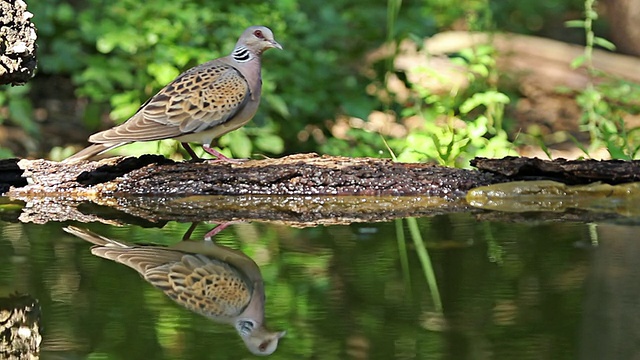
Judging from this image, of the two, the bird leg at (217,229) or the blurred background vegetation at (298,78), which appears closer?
the bird leg at (217,229)

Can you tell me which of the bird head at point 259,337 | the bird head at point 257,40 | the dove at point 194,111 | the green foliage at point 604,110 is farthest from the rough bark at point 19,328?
the green foliage at point 604,110

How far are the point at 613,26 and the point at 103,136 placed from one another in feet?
28.7

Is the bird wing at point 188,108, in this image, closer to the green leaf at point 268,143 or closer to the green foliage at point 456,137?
the green foliage at point 456,137

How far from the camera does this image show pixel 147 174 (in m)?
4.82

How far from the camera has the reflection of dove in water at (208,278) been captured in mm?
2723

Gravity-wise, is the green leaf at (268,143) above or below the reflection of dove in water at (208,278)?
below

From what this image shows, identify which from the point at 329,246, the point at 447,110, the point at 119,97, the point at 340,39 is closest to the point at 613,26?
the point at 340,39

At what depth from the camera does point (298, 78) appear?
7.30 metres

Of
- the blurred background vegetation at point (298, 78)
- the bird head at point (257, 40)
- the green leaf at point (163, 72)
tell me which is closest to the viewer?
the bird head at point (257, 40)

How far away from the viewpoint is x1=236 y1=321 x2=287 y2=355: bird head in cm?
252

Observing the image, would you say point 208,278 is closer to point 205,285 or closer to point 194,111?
point 205,285

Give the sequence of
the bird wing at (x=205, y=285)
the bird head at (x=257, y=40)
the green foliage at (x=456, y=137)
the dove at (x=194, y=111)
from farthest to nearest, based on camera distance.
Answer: the green foliage at (x=456, y=137)
the bird head at (x=257, y=40)
the dove at (x=194, y=111)
the bird wing at (x=205, y=285)

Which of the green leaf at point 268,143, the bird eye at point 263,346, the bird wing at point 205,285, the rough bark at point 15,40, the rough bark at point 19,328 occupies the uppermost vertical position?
the rough bark at point 15,40

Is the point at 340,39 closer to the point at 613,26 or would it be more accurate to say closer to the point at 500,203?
the point at 500,203
